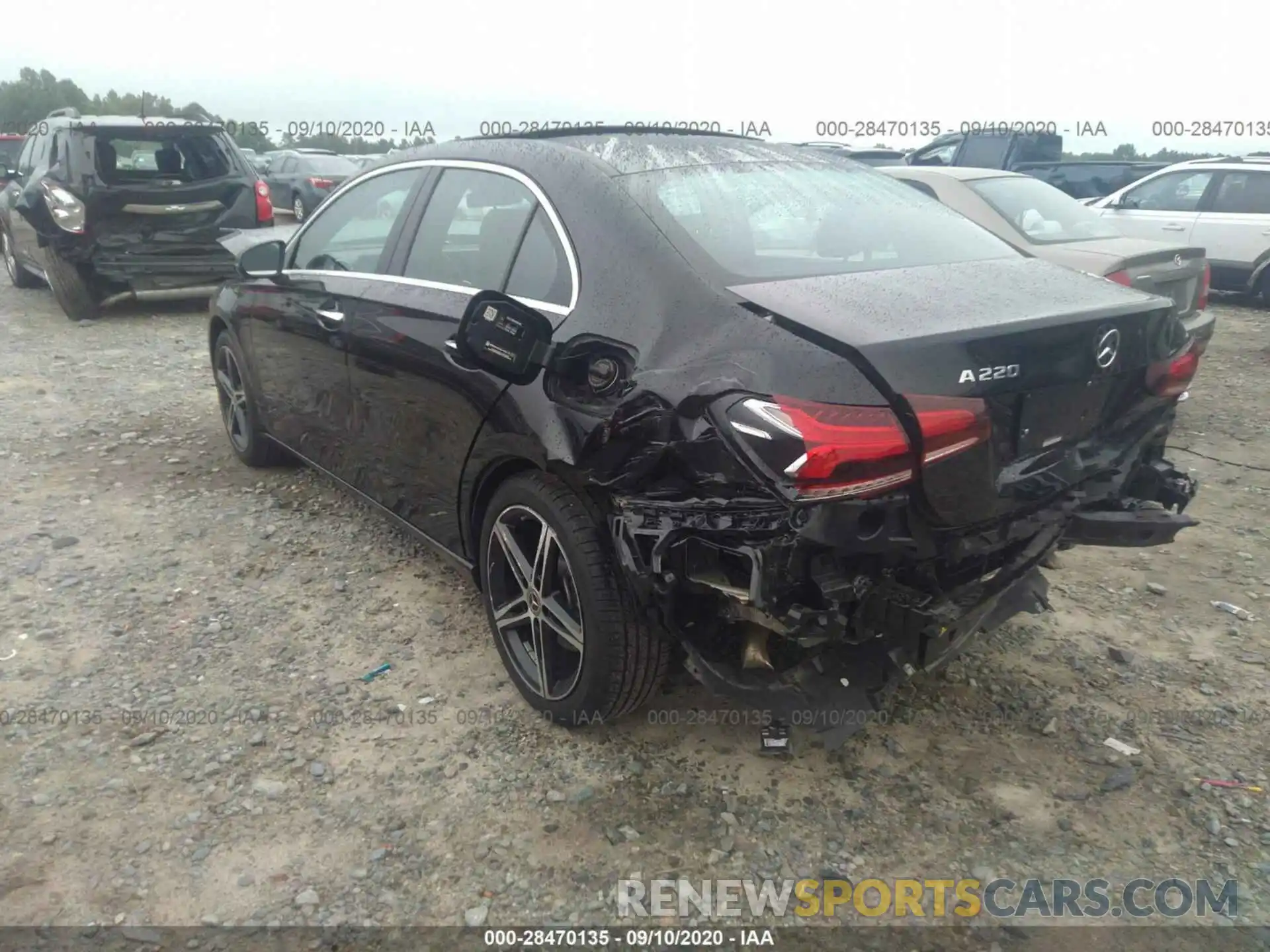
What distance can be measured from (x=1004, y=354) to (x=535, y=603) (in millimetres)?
1499

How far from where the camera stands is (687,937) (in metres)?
2.24

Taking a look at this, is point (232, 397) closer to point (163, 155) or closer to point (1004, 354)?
point (1004, 354)

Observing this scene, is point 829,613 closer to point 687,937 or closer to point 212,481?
point 687,937

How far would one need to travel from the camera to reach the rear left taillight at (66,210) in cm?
846

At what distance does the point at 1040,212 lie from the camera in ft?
20.8

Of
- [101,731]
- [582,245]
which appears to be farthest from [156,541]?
[582,245]

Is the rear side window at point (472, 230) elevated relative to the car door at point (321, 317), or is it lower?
elevated

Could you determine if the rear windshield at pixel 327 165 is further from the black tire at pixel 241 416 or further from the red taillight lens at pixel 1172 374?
the red taillight lens at pixel 1172 374

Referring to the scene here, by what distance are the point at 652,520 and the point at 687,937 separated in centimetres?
99

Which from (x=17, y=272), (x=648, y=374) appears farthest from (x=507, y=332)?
(x=17, y=272)

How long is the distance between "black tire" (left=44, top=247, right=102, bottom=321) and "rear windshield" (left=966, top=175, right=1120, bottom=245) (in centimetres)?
A: 778

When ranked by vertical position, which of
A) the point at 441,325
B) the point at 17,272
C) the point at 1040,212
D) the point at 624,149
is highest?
the point at 624,149

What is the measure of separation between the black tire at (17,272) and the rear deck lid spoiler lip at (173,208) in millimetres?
2772


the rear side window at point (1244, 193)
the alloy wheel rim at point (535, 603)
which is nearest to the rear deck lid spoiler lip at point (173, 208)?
the alloy wheel rim at point (535, 603)
